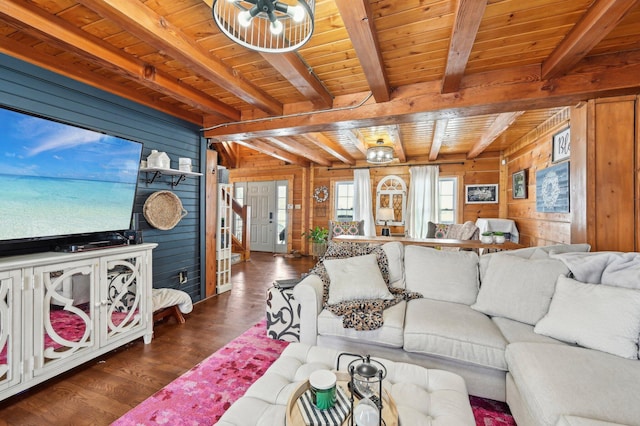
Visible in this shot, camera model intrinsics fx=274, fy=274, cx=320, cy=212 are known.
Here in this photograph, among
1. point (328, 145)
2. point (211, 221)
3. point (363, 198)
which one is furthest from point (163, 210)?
point (363, 198)

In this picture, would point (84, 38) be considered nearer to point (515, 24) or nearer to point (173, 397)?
point (173, 397)

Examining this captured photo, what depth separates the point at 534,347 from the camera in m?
1.49

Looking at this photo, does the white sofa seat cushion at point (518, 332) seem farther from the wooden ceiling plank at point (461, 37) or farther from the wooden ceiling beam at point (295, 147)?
the wooden ceiling beam at point (295, 147)

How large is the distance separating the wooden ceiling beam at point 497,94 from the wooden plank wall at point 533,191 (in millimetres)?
1120

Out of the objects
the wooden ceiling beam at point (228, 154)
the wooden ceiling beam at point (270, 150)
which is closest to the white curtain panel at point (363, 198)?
the wooden ceiling beam at point (270, 150)

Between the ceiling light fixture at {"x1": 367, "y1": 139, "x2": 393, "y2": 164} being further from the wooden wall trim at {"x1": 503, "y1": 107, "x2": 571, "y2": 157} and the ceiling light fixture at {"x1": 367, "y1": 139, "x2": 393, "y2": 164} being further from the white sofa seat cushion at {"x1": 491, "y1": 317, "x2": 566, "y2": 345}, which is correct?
the white sofa seat cushion at {"x1": 491, "y1": 317, "x2": 566, "y2": 345}

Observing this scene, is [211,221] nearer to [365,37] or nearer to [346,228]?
[346,228]

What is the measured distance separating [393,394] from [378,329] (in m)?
0.65

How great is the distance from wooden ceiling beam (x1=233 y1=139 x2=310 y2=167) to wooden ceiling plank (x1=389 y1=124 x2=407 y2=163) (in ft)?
6.92

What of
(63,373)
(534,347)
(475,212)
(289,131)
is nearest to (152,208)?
(63,373)

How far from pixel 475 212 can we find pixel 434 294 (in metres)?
4.21

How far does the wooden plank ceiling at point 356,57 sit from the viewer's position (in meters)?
1.57

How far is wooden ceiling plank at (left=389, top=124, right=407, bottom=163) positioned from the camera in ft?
12.5

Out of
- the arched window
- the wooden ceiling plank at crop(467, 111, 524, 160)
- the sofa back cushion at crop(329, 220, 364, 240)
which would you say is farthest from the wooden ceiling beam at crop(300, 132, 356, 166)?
the wooden ceiling plank at crop(467, 111, 524, 160)
